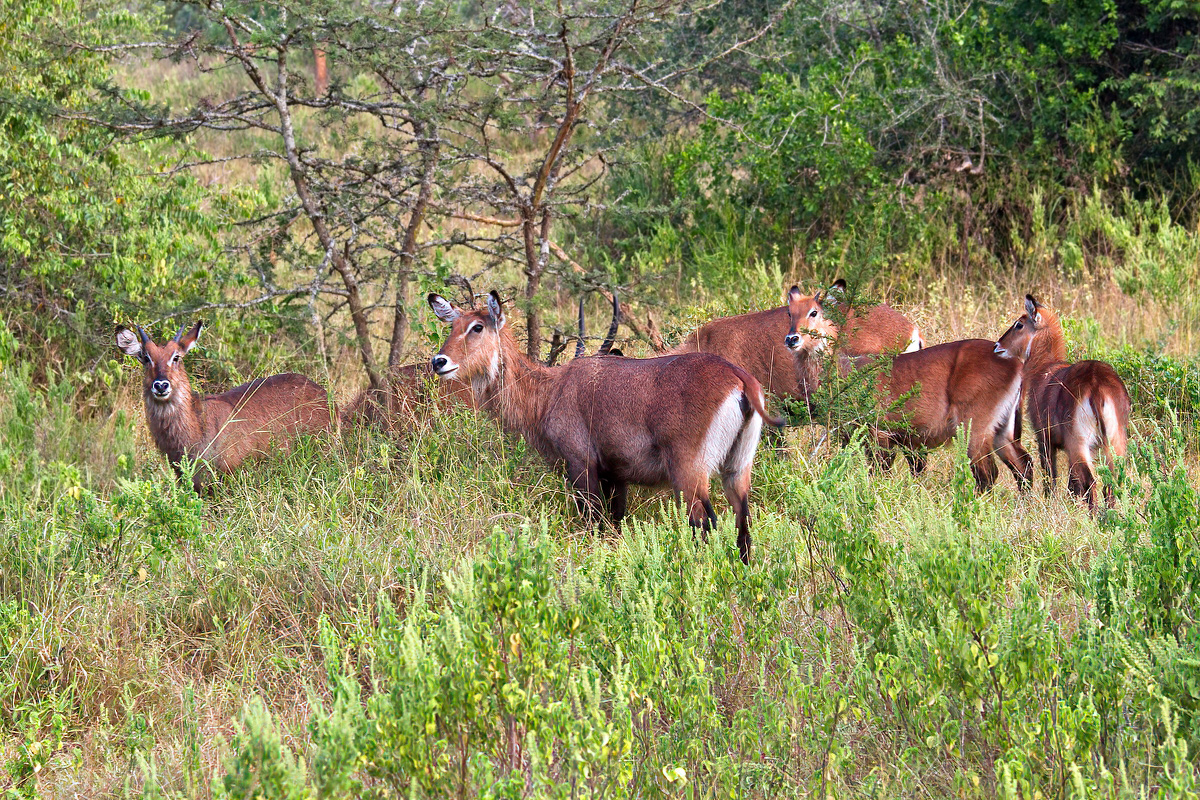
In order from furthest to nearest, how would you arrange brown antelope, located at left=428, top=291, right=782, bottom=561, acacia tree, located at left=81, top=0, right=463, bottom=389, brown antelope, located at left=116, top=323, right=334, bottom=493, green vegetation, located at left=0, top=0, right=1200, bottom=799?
brown antelope, located at left=116, top=323, right=334, bottom=493, acacia tree, located at left=81, top=0, right=463, bottom=389, brown antelope, located at left=428, top=291, right=782, bottom=561, green vegetation, located at left=0, top=0, right=1200, bottom=799

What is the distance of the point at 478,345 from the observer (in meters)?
5.80

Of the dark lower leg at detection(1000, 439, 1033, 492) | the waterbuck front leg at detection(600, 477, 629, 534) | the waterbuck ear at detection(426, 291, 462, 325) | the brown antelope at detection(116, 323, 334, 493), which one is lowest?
the dark lower leg at detection(1000, 439, 1033, 492)

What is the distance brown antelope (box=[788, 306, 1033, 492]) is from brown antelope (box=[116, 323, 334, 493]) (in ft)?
10.1

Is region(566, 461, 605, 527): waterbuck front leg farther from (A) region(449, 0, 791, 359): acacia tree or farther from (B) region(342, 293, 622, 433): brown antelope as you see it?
(A) region(449, 0, 791, 359): acacia tree

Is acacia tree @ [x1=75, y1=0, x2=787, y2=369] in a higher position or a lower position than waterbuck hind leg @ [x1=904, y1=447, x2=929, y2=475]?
higher

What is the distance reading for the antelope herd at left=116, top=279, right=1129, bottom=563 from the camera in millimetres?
5012

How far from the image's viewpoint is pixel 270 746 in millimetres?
2129

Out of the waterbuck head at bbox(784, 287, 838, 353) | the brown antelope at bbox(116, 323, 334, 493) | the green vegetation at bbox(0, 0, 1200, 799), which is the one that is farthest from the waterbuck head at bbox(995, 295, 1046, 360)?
the brown antelope at bbox(116, 323, 334, 493)

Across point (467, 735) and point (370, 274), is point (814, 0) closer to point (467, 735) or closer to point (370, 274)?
point (370, 274)

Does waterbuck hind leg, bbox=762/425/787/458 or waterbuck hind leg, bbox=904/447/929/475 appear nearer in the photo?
waterbuck hind leg, bbox=762/425/787/458

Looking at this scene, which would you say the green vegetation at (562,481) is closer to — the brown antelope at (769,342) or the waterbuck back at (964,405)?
the waterbuck back at (964,405)

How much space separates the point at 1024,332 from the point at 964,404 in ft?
2.27

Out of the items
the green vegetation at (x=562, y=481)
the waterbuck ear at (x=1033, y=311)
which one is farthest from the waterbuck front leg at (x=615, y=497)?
the waterbuck ear at (x=1033, y=311)

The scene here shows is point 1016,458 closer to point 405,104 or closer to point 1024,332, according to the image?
point 1024,332
